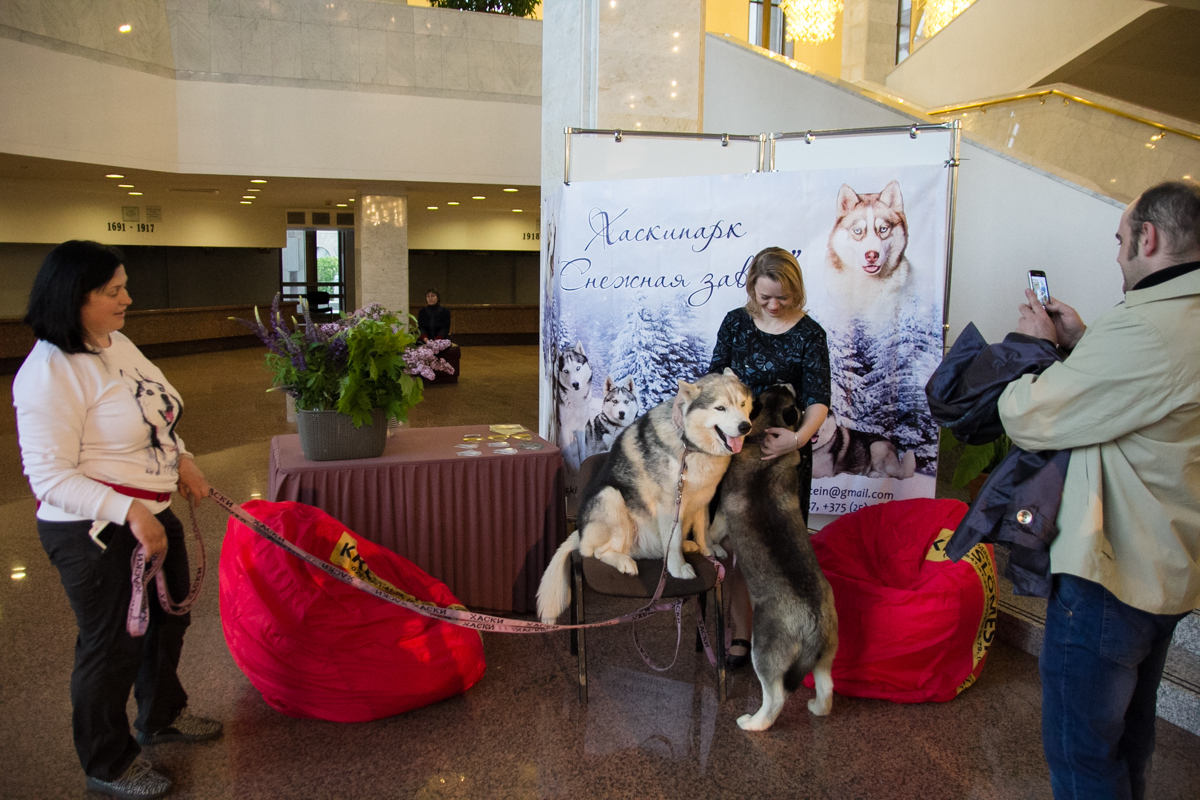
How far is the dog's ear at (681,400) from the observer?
106 inches

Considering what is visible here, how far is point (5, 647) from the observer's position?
3225 millimetres

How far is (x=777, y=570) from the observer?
270cm

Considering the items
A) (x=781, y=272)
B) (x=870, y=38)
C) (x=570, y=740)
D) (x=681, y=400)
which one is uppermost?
(x=870, y=38)

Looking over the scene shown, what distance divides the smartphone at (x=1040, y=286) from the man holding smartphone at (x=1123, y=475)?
0.27 meters

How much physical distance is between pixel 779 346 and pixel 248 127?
9.18 meters

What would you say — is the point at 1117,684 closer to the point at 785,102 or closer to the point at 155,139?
the point at 785,102

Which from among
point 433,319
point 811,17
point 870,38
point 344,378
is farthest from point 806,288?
point 870,38

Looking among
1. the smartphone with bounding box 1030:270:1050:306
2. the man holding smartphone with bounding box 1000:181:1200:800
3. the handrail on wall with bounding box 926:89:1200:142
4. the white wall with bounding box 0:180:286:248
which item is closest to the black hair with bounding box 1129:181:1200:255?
the man holding smartphone with bounding box 1000:181:1200:800

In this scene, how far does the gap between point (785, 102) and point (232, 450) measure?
5.53 metres

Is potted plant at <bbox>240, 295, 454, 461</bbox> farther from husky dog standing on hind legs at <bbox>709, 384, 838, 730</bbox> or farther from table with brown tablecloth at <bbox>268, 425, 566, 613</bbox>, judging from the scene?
husky dog standing on hind legs at <bbox>709, 384, 838, 730</bbox>

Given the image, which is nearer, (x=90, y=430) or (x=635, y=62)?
(x=90, y=430)

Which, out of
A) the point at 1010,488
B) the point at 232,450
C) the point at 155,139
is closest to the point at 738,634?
the point at 1010,488

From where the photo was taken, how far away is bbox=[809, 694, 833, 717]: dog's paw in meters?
2.78

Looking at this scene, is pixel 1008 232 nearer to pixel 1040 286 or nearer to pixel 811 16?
pixel 1040 286
